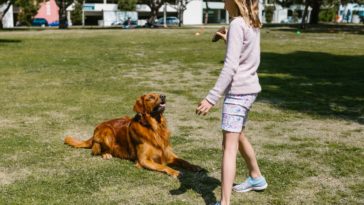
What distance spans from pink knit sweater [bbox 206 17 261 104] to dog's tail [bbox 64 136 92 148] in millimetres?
3272

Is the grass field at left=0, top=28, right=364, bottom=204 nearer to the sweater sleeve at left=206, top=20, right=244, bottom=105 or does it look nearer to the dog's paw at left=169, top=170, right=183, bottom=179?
the dog's paw at left=169, top=170, right=183, bottom=179

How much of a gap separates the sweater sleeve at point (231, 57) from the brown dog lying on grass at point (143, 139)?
155cm

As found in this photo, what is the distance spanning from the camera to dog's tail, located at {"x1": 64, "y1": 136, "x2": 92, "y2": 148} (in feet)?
22.8

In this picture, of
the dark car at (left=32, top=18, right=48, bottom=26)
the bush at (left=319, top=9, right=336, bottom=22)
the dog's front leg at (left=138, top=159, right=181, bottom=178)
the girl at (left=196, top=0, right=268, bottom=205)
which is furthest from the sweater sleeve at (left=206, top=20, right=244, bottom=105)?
the bush at (left=319, top=9, right=336, bottom=22)

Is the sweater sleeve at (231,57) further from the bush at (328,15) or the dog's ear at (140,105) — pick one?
the bush at (328,15)

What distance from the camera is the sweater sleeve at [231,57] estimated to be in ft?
13.4

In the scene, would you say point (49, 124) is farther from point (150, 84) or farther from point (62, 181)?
point (150, 84)

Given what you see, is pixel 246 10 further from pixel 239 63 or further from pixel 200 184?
pixel 200 184

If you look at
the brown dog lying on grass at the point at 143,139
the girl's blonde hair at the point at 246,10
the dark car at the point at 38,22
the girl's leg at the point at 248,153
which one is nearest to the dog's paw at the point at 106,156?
the brown dog lying on grass at the point at 143,139

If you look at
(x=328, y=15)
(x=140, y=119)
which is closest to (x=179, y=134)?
(x=140, y=119)

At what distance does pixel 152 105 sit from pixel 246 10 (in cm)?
193

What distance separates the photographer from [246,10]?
4.13 meters

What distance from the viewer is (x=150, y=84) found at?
1350 centimetres

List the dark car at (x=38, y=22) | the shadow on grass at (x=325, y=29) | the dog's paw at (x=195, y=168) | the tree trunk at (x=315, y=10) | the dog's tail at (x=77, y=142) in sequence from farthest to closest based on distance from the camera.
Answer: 1. the dark car at (x=38, y=22)
2. the tree trunk at (x=315, y=10)
3. the shadow on grass at (x=325, y=29)
4. the dog's tail at (x=77, y=142)
5. the dog's paw at (x=195, y=168)
